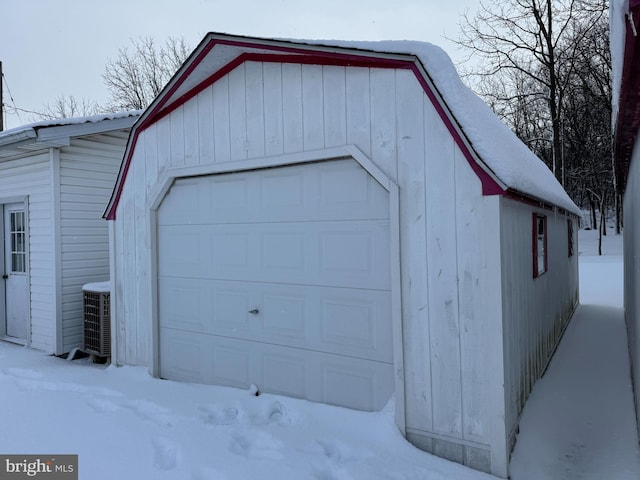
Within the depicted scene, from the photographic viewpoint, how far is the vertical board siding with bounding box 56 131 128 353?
7.03 m

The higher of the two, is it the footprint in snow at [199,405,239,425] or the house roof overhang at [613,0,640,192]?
the house roof overhang at [613,0,640,192]

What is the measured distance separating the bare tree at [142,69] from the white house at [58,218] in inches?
A: 847

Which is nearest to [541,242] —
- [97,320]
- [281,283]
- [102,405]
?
[281,283]

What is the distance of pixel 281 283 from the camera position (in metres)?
4.59

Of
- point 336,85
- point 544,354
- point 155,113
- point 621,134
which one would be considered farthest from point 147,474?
point 621,134

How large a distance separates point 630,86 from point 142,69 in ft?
96.6

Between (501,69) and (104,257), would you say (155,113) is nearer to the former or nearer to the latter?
(104,257)

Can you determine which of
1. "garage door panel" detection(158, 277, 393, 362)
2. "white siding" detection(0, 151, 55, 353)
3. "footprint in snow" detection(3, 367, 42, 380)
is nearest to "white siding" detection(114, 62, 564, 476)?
"garage door panel" detection(158, 277, 393, 362)

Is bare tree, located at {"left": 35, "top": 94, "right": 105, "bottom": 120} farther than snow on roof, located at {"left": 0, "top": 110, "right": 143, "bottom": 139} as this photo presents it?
Yes

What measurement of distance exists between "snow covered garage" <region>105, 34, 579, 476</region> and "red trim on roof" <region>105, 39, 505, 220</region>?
1 cm

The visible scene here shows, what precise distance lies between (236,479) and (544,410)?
3.03 meters

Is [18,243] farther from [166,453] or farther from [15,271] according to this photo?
[166,453]

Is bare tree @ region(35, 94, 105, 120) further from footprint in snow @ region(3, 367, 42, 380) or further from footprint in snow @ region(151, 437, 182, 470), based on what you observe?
footprint in snow @ region(151, 437, 182, 470)

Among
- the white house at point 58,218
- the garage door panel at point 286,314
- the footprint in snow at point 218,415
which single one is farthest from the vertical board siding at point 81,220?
the garage door panel at point 286,314
